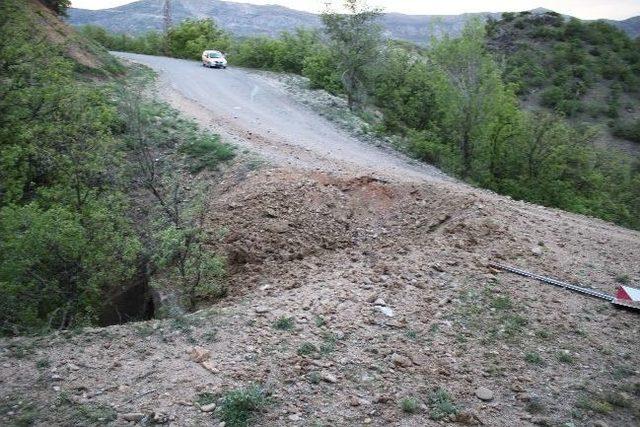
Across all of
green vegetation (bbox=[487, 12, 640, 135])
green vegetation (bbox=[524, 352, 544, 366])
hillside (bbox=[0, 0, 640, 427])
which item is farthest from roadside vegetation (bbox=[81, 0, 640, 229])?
green vegetation (bbox=[487, 12, 640, 135])

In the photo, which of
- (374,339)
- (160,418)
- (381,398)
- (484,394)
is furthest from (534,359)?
(160,418)

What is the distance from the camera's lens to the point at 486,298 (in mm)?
7242

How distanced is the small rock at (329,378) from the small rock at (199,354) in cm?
138

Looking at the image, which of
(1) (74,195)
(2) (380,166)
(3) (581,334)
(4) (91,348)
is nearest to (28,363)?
(4) (91,348)

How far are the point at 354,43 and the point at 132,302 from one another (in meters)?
13.2

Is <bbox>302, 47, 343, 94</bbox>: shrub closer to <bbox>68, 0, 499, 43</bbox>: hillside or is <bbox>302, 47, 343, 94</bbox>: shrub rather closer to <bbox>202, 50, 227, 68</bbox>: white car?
<bbox>202, 50, 227, 68</bbox>: white car

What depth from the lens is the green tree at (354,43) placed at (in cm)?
1866

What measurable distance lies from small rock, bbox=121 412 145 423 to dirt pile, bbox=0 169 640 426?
0.02 metres

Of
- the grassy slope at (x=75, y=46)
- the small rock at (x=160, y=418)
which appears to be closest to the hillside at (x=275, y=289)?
the small rock at (x=160, y=418)

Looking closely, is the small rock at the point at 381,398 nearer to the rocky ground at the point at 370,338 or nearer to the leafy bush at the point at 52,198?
the rocky ground at the point at 370,338

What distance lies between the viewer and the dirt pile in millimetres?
5320

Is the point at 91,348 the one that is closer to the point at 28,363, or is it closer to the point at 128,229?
the point at 28,363

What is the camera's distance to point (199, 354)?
5.97m

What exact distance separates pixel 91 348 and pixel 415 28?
333 feet
